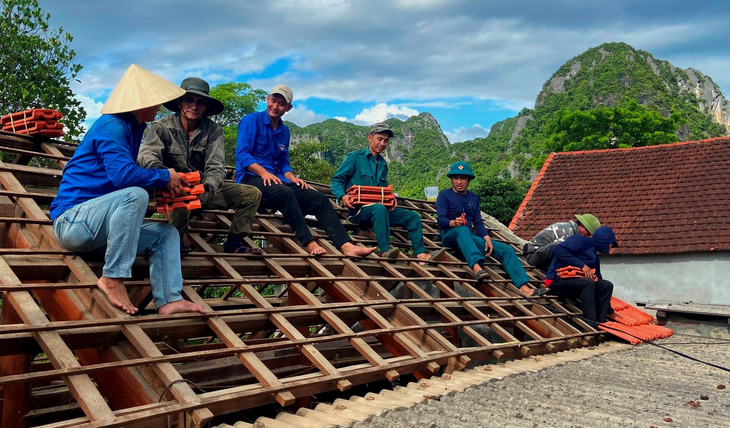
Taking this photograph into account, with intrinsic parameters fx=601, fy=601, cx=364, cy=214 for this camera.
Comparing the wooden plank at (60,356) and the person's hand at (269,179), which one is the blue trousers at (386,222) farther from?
the wooden plank at (60,356)

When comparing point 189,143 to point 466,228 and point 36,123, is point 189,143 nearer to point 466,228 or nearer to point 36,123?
point 36,123

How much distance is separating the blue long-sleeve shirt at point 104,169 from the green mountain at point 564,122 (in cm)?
2479

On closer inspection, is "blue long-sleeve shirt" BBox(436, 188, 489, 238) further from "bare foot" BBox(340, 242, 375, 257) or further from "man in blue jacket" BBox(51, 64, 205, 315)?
"man in blue jacket" BBox(51, 64, 205, 315)

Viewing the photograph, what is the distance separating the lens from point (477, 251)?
6328 mm

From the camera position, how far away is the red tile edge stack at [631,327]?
648cm

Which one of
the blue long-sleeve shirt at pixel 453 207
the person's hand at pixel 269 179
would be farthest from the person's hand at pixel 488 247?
the person's hand at pixel 269 179

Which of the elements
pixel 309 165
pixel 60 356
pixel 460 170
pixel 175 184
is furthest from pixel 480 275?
pixel 309 165

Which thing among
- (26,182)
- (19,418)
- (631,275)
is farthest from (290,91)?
(631,275)

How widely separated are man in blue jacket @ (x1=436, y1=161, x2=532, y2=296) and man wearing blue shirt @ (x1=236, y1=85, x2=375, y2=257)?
1.57 m

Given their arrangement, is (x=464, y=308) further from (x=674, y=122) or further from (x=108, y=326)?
(x=674, y=122)

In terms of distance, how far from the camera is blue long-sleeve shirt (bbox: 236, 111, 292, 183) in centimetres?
525

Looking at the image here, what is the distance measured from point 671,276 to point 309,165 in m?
19.1

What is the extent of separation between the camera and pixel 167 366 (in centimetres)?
289

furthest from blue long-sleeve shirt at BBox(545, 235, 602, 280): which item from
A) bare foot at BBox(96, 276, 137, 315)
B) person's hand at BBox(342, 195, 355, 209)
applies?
bare foot at BBox(96, 276, 137, 315)
